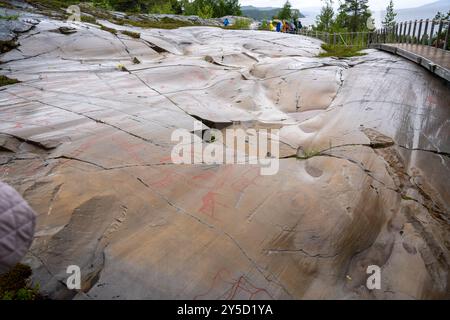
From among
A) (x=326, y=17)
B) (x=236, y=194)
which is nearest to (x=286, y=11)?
(x=326, y=17)

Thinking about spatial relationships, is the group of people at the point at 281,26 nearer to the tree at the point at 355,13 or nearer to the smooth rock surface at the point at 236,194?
the smooth rock surface at the point at 236,194

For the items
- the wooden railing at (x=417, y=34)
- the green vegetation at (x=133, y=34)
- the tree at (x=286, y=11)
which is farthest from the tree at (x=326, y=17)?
the green vegetation at (x=133, y=34)

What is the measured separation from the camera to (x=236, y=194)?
3.88 m

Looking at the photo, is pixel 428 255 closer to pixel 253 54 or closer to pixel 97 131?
pixel 97 131

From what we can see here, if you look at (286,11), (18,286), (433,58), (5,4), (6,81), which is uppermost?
(286,11)

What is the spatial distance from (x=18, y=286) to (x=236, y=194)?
91.6 inches

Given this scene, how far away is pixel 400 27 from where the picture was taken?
538 inches

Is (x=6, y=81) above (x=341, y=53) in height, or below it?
below

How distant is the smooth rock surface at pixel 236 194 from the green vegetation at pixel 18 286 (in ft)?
0.30

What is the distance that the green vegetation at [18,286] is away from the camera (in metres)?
2.92

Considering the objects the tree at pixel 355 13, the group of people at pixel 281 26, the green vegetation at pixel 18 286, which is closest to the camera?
the green vegetation at pixel 18 286

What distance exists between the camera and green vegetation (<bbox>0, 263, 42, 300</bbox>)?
2922 millimetres

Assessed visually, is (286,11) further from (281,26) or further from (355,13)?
(281,26)

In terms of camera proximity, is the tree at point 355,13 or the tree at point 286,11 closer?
the tree at point 286,11
